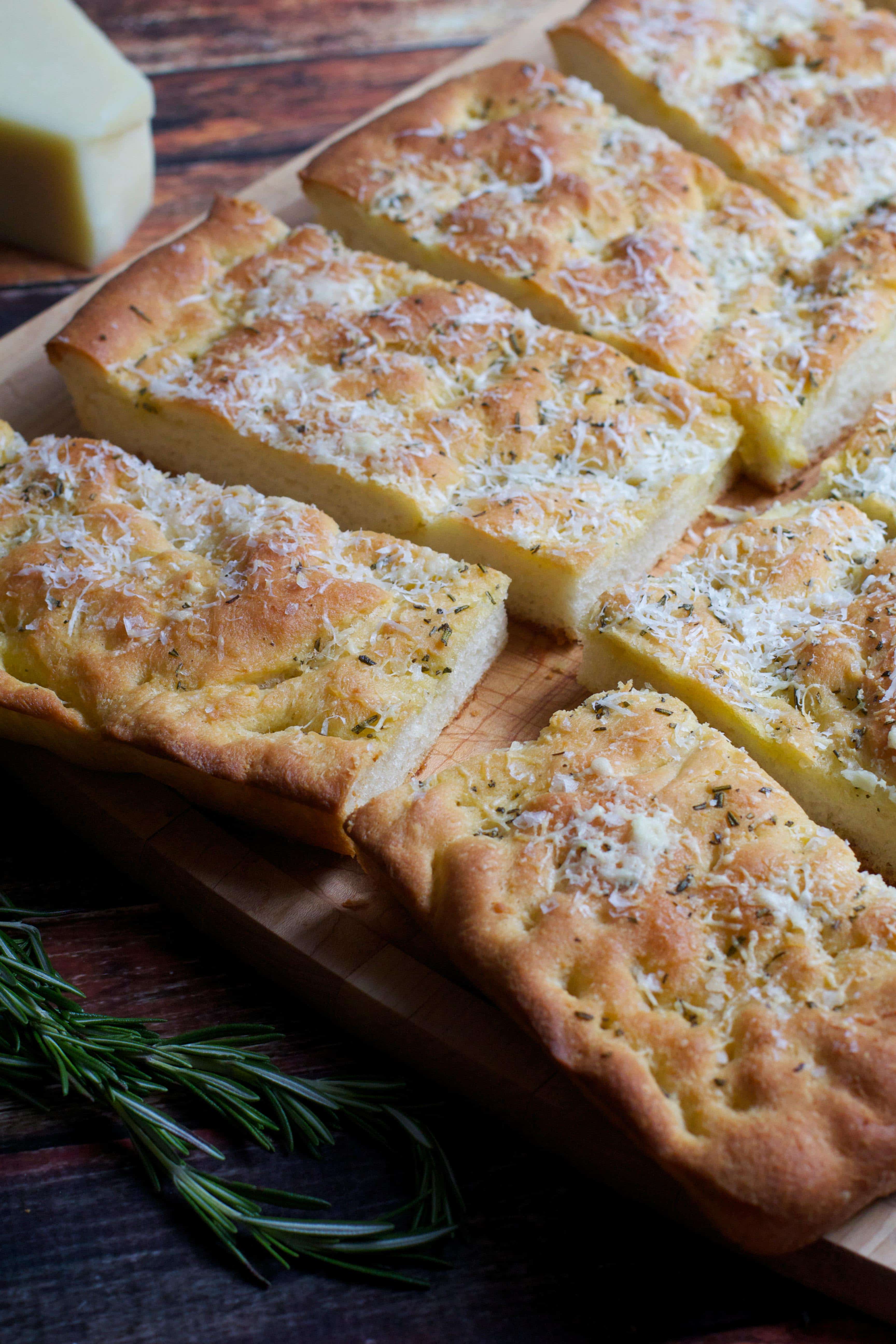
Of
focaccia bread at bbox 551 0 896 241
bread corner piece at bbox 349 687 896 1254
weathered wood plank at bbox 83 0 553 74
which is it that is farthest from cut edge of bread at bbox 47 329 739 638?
weathered wood plank at bbox 83 0 553 74

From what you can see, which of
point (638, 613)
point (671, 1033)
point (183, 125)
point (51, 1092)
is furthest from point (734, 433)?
point (183, 125)

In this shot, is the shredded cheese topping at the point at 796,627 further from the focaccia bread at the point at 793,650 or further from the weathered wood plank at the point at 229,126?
the weathered wood plank at the point at 229,126

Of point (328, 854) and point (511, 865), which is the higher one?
point (511, 865)

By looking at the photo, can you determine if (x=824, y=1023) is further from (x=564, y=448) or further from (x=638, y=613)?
(x=564, y=448)

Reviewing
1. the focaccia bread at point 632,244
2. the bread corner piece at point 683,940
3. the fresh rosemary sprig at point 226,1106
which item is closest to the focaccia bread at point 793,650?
the bread corner piece at point 683,940

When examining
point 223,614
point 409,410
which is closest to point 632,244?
point 409,410

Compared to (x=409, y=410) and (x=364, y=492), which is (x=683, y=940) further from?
(x=409, y=410)
